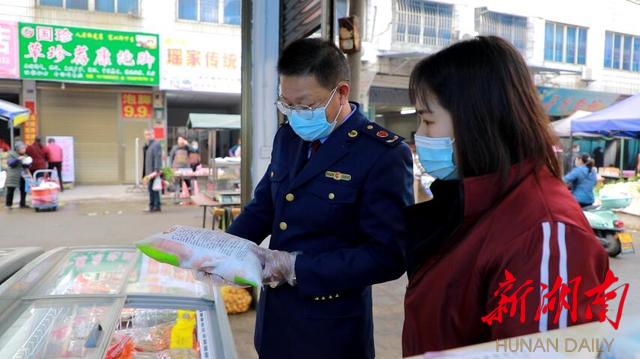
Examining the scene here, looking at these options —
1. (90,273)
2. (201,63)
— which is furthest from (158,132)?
(90,273)

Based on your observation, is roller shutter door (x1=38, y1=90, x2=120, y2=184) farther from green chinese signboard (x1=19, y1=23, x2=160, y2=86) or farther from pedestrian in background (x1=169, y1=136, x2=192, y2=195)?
pedestrian in background (x1=169, y1=136, x2=192, y2=195)

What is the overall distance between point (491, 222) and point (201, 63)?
1458 centimetres

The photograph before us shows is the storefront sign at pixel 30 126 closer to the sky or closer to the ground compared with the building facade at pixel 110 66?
closer to the ground

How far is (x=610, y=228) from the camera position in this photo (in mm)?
6609

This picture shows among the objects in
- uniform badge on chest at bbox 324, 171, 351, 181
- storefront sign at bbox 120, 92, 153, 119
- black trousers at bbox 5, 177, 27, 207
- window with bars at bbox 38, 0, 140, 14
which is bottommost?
black trousers at bbox 5, 177, 27, 207

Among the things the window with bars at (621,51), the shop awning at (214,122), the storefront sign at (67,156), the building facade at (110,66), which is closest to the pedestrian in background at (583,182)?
the shop awning at (214,122)

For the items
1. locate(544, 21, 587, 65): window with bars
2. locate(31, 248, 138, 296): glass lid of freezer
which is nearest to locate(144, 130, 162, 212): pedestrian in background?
locate(31, 248, 138, 296): glass lid of freezer

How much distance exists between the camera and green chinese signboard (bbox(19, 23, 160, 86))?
42.4ft

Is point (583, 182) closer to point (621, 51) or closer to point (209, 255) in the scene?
Result: point (209, 255)

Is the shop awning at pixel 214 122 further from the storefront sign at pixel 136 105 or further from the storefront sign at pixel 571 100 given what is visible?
the storefront sign at pixel 571 100

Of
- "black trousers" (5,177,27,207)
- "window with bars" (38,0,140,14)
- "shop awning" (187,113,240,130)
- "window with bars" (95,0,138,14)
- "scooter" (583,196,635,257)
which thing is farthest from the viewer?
"window with bars" (95,0,138,14)

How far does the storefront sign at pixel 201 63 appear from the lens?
14273 mm

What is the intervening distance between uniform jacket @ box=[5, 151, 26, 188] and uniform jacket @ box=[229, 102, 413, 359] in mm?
10212

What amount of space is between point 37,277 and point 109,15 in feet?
45.6
